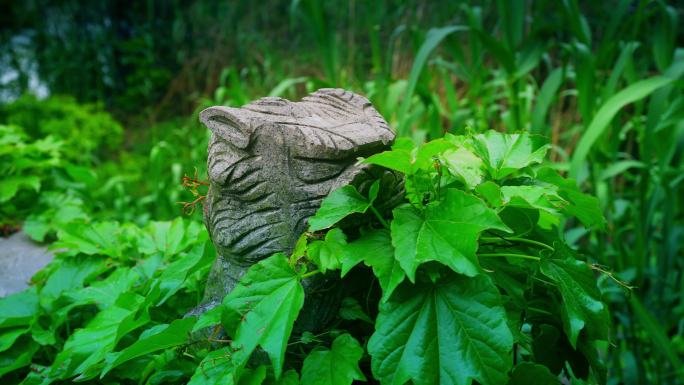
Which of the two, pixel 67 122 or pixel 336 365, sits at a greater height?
pixel 67 122

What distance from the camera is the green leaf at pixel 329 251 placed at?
1.04 m

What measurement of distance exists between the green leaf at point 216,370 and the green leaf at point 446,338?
0.26 meters

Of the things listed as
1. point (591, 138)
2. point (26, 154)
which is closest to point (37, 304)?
point (26, 154)

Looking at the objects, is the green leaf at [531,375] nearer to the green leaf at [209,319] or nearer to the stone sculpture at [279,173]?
the stone sculpture at [279,173]

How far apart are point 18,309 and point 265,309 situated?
3.02 feet

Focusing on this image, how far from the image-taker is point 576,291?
40.9 inches

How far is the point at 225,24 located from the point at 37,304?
505 cm

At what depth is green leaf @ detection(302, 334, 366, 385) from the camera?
101 cm

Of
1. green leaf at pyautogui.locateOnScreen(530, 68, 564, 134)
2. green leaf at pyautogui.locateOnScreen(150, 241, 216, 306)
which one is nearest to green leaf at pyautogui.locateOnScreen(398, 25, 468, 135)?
green leaf at pyautogui.locateOnScreen(530, 68, 564, 134)

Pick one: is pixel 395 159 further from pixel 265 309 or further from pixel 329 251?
pixel 265 309

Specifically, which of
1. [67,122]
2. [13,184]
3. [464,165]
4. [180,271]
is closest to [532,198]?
[464,165]

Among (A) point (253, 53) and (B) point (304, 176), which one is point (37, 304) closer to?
(B) point (304, 176)

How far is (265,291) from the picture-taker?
1.03 metres

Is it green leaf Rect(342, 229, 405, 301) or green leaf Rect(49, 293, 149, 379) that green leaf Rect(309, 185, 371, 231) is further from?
green leaf Rect(49, 293, 149, 379)
